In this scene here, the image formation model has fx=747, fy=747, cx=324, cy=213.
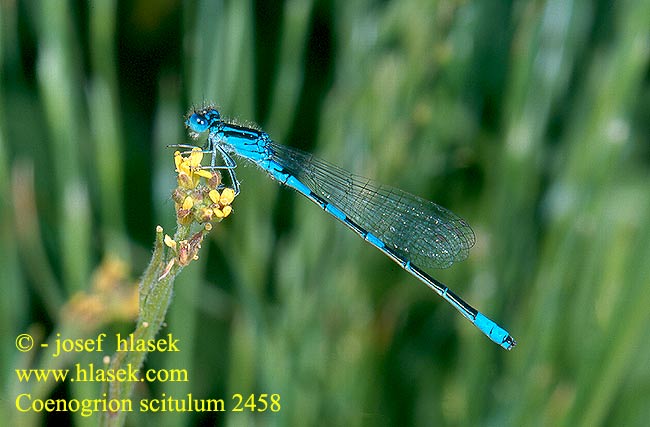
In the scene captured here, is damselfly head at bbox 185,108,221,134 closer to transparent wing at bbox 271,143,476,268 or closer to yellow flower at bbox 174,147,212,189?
transparent wing at bbox 271,143,476,268

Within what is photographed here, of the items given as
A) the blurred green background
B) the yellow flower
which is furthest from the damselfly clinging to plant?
the yellow flower

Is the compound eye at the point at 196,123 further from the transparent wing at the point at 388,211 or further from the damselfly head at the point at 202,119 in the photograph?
the transparent wing at the point at 388,211

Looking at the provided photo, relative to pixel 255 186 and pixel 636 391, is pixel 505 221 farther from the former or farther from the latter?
pixel 255 186

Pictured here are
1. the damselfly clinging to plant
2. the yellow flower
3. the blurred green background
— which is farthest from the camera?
the damselfly clinging to plant

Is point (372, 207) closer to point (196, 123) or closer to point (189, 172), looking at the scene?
point (196, 123)

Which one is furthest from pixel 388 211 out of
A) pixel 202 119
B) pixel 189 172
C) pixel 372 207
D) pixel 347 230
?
pixel 189 172
